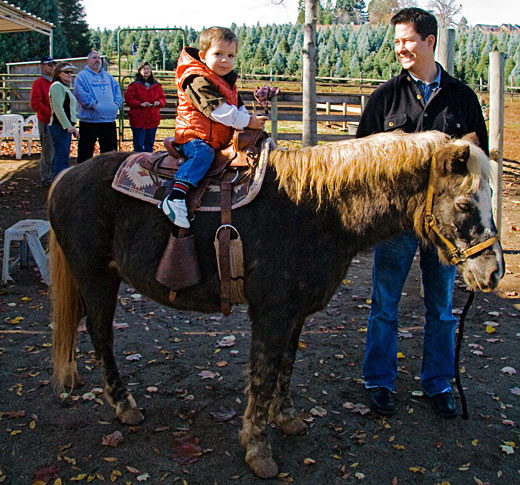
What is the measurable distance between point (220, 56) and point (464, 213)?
168 cm

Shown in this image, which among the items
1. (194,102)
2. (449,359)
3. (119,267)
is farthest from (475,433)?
(194,102)

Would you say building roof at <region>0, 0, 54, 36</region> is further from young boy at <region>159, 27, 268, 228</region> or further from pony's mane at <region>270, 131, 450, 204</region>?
pony's mane at <region>270, 131, 450, 204</region>

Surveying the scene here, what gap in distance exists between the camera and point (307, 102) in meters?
9.65

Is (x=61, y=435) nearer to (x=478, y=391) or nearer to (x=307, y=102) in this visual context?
(x=478, y=391)

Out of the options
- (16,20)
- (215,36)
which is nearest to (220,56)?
(215,36)

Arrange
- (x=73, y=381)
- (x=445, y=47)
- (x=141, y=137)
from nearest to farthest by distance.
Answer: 1. (x=73, y=381)
2. (x=445, y=47)
3. (x=141, y=137)

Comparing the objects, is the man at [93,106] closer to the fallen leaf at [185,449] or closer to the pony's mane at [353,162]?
the fallen leaf at [185,449]

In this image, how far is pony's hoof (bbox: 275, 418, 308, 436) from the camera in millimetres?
3320

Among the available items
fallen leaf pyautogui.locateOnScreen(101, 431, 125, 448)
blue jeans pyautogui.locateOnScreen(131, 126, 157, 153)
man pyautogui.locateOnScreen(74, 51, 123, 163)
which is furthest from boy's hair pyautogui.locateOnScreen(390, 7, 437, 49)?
blue jeans pyautogui.locateOnScreen(131, 126, 157, 153)

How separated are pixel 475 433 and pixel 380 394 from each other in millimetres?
641

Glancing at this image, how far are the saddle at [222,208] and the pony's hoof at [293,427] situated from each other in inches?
33.9

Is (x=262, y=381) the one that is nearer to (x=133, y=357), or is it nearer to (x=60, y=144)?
(x=133, y=357)

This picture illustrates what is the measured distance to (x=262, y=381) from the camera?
3.02 meters

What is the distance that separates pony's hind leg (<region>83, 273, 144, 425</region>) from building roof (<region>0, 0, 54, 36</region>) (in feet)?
33.1
